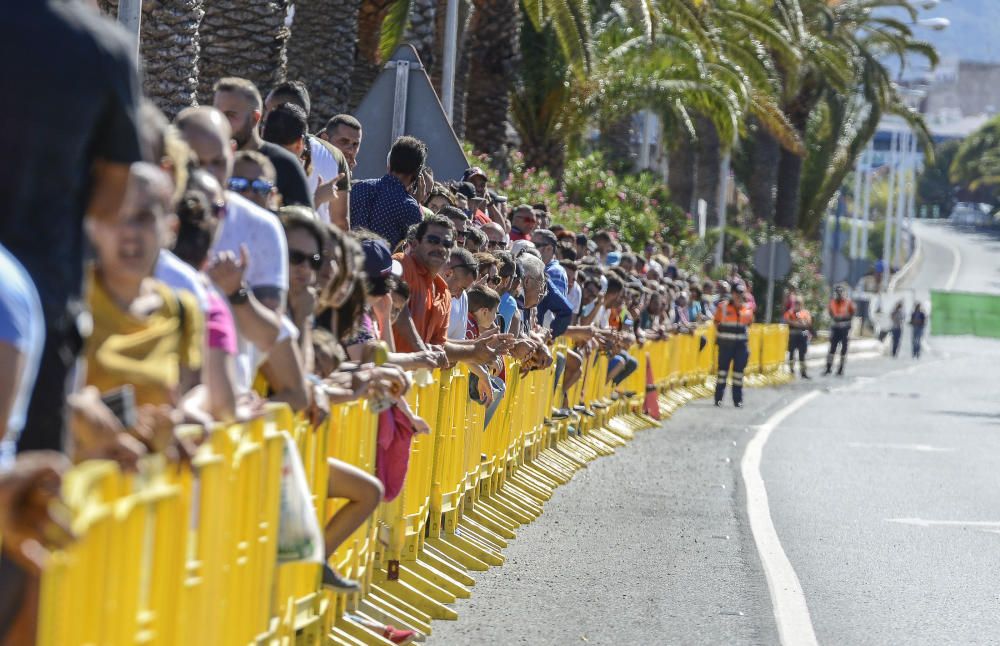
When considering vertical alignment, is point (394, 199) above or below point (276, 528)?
above

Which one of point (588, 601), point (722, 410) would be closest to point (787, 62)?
point (722, 410)

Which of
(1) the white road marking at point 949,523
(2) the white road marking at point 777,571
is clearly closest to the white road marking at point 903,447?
(2) the white road marking at point 777,571

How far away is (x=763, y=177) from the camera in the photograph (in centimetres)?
4966

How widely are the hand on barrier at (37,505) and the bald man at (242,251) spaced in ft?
7.36

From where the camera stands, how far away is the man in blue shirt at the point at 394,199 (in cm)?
1191

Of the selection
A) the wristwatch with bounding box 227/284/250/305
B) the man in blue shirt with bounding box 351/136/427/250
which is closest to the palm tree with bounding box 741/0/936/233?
the man in blue shirt with bounding box 351/136/427/250

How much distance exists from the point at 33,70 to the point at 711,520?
28.3 ft

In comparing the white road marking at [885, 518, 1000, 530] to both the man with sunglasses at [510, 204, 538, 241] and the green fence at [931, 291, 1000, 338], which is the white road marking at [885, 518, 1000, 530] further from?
the green fence at [931, 291, 1000, 338]

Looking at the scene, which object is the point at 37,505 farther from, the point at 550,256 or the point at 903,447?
the point at 903,447

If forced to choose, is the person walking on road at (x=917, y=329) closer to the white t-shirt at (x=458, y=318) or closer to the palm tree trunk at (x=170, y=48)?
the palm tree trunk at (x=170, y=48)

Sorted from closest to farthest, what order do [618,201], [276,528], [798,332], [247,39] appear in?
[276,528]
[247,39]
[618,201]
[798,332]

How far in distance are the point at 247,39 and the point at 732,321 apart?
500 inches

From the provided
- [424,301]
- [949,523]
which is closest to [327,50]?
[949,523]

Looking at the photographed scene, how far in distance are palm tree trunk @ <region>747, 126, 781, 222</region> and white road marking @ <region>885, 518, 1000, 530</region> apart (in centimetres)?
3677
